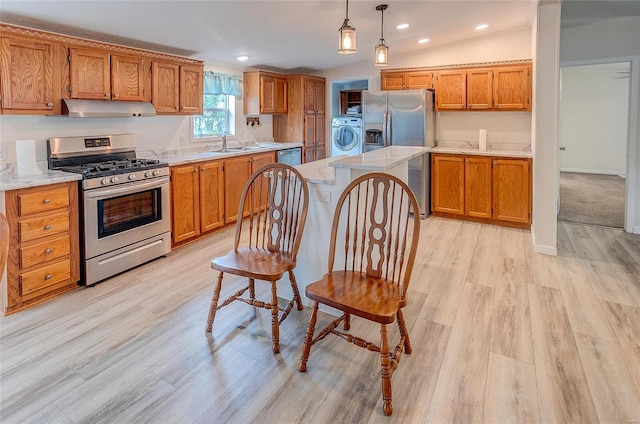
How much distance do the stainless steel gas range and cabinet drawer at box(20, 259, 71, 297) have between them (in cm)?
15

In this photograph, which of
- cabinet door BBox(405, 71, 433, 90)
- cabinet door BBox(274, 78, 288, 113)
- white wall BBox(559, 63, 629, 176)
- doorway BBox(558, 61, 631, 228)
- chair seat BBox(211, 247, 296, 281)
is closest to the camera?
chair seat BBox(211, 247, 296, 281)

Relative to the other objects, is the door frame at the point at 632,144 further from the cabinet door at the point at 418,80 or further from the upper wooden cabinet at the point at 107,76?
the upper wooden cabinet at the point at 107,76

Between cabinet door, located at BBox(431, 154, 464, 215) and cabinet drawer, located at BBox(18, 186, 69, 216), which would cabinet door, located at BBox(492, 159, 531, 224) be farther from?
cabinet drawer, located at BBox(18, 186, 69, 216)

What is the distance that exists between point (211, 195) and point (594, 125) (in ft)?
28.7

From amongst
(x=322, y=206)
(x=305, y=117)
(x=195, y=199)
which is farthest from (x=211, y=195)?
(x=305, y=117)

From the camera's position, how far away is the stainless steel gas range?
3.24 metres

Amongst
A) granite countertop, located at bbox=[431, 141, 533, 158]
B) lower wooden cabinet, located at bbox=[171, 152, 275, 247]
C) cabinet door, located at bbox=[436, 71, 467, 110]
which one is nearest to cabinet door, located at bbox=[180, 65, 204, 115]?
lower wooden cabinet, located at bbox=[171, 152, 275, 247]

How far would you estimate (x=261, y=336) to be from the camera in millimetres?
2500

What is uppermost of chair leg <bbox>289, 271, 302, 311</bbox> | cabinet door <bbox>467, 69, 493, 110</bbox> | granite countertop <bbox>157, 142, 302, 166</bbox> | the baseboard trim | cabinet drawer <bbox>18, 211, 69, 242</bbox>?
cabinet door <bbox>467, 69, 493, 110</bbox>

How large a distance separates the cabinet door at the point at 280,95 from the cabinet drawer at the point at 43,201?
3704 mm

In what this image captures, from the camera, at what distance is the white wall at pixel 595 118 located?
8.70 metres

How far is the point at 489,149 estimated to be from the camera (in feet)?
18.5

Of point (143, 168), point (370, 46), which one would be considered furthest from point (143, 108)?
point (370, 46)

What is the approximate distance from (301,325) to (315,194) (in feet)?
2.88
